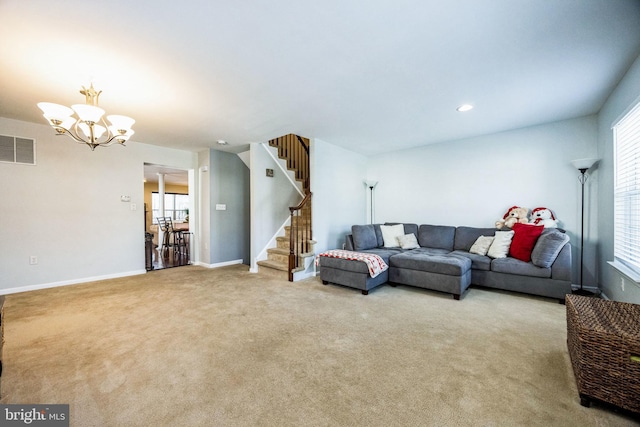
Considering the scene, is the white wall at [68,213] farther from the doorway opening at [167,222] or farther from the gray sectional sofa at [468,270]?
the gray sectional sofa at [468,270]

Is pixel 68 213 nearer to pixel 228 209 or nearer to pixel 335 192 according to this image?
pixel 228 209

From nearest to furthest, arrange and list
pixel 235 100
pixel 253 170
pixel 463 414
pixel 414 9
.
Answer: pixel 463 414 < pixel 414 9 < pixel 235 100 < pixel 253 170

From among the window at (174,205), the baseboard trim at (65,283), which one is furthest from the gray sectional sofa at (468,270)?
the window at (174,205)

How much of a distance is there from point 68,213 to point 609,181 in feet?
24.0

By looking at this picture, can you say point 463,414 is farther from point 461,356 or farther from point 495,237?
point 495,237

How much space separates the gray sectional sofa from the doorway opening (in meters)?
3.90

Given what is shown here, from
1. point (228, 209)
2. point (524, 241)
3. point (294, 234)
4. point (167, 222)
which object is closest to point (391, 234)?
point (294, 234)

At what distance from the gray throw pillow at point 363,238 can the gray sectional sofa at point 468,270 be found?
1.36ft

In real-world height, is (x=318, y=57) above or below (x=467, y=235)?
above

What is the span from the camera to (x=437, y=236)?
4480 millimetres

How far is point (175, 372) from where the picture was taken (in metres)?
1.75

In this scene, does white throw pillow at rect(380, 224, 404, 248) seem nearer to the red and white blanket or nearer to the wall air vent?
the red and white blanket

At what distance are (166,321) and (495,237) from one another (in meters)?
4.37

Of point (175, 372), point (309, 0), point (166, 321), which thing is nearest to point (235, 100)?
point (309, 0)
